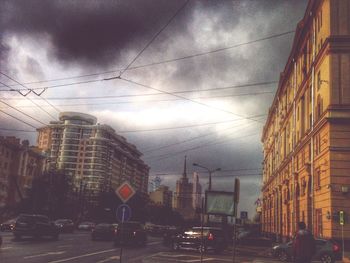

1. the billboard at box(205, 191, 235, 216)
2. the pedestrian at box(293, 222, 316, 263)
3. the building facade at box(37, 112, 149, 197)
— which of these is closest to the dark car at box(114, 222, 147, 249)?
the billboard at box(205, 191, 235, 216)

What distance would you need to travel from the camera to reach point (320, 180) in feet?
106

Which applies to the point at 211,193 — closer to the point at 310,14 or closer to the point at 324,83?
the point at 324,83

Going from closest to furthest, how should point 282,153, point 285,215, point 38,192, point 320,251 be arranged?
point 320,251, point 285,215, point 282,153, point 38,192

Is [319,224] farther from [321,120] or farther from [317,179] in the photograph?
[321,120]

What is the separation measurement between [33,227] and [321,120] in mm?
20685

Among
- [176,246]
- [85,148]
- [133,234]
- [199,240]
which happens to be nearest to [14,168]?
[85,148]

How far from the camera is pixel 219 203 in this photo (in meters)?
16.2

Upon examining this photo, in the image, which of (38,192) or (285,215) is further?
(38,192)

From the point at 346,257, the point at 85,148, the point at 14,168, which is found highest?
the point at 85,148

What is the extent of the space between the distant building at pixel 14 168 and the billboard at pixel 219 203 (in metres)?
79.1

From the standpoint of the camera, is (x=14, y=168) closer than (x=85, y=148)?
Yes

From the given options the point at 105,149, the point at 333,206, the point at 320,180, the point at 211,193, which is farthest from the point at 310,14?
the point at 105,149

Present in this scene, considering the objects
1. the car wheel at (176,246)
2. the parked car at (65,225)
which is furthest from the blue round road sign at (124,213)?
the parked car at (65,225)

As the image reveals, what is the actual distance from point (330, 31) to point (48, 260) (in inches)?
963
